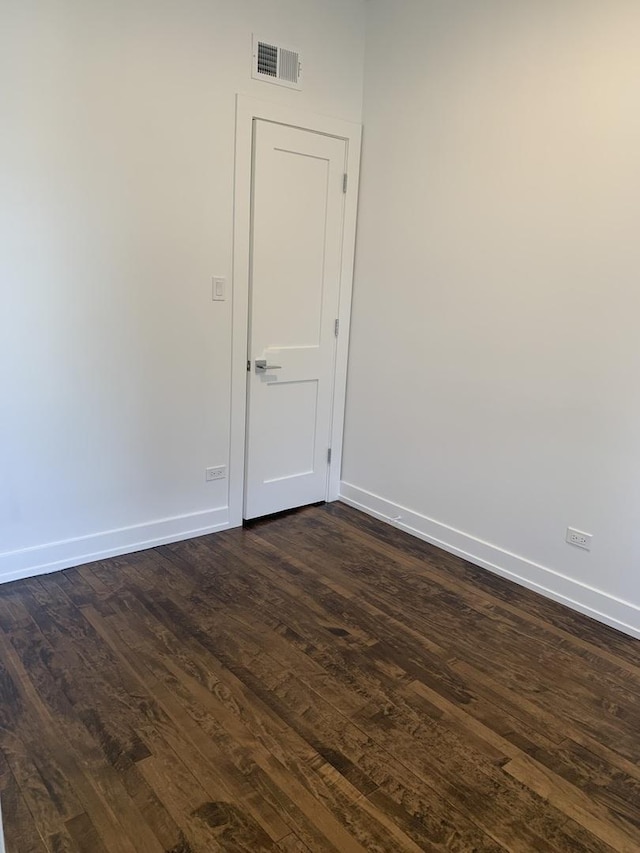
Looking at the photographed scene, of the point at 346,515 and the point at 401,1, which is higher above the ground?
the point at 401,1

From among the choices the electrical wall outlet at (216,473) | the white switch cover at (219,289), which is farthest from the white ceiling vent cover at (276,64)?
the electrical wall outlet at (216,473)

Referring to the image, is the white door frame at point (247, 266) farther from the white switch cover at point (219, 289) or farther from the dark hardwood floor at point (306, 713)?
the dark hardwood floor at point (306, 713)

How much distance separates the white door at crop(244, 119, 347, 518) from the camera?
3.36 m

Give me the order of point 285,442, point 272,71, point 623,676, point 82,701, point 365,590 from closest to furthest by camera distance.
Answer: point 82,701
point 623,676
point 365,590
point 272,71
point 285,442

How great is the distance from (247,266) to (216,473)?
1.16 meters

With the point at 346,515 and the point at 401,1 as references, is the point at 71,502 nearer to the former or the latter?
the point at 346,515

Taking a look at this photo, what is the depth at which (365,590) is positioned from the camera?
296 cm

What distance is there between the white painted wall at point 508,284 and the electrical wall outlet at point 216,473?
3.16 ft

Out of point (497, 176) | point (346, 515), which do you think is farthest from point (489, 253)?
point (346, 515)

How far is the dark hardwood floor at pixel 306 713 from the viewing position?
170cm

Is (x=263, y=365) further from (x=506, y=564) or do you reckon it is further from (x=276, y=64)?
(x=506, y=564)

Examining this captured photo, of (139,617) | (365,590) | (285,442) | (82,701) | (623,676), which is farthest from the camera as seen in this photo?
(285,442)

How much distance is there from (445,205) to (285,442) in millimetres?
1620

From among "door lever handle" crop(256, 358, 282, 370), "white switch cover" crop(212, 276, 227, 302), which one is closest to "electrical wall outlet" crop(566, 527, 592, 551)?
"door lever handle" crop(256, 358, 282, 370)
